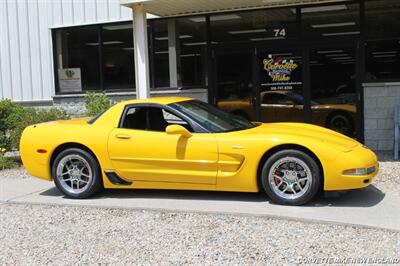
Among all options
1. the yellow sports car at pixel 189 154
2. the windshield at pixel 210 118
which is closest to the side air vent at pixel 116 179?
the yellow sports car at pixel 189 154

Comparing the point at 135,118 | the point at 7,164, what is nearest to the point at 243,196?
the point at 135,118

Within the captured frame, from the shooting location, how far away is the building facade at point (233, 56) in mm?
10719

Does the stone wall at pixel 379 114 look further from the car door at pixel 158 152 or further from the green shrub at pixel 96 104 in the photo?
the green shrub at pixel 96 104

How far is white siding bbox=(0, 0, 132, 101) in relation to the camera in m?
13.4

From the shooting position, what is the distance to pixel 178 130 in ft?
21.8

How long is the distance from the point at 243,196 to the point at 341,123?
189 inches

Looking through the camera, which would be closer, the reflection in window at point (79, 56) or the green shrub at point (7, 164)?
the green shrub at point (7, 164)

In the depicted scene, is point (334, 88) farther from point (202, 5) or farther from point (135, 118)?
point (135, 118)

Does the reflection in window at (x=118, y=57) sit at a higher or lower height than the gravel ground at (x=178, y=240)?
higher

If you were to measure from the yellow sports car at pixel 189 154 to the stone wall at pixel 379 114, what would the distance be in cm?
390

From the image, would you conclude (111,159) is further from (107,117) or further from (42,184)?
(42,184)

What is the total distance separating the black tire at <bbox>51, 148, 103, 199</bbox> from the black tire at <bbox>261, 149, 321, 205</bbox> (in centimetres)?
225

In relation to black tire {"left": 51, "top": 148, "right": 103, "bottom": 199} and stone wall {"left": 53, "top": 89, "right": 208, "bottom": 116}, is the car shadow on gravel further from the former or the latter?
stone wall {"left": 53, "top": 89, "right": 208, "bottom": 116}

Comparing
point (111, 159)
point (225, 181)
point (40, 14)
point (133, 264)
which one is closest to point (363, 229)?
point (225, 181)
